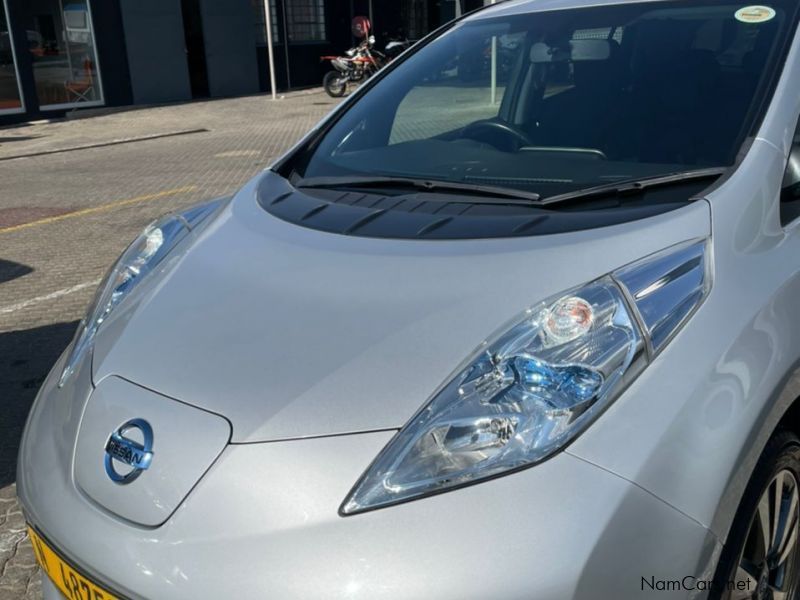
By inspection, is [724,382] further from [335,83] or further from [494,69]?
[335,83]

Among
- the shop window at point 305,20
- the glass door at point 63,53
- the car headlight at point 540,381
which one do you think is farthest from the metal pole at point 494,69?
the shop window at point 305,20

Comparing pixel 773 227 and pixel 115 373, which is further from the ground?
pixel 773 227

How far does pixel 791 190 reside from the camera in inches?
81.7

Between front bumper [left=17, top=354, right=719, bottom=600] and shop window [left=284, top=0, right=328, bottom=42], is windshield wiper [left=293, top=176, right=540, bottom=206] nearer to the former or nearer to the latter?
front bumper [left=17, top=354, right=719, bottom=600]

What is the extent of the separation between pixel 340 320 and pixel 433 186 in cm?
76

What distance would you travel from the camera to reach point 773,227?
1.94 m

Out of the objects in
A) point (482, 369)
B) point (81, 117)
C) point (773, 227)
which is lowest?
point (81, 117)

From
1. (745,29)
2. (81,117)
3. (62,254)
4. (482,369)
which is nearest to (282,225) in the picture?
(482,369)

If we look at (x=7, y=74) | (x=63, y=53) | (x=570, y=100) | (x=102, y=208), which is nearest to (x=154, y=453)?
(x=570, y=100)

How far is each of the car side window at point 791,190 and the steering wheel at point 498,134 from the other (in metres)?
0.80

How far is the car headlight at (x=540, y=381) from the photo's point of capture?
1525 millimetres

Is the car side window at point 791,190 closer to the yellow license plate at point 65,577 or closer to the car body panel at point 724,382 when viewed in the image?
the car body panel at point 724,382

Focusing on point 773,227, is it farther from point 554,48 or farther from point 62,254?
point 62,254

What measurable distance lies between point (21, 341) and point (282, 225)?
3.20 m
